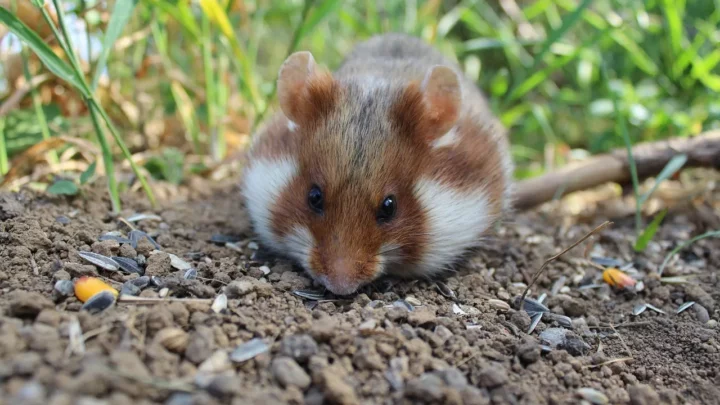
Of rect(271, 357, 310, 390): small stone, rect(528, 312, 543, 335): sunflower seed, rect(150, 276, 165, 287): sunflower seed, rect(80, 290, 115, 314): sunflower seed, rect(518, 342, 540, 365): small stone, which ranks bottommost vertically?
rect(528, 312, 543, 335): sunflower seed

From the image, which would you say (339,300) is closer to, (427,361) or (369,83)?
(427,361)

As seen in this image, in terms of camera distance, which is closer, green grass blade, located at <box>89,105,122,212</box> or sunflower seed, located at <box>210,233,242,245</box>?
green grass blade, located at <box>89,105,122,212</box>

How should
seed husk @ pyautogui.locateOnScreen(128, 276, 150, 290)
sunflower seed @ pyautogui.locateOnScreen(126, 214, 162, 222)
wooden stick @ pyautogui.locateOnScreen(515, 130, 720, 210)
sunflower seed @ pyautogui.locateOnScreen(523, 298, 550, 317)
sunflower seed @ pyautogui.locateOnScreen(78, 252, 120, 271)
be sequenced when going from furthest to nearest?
wooden stick @ pyautogui.locateOnScreen(515, 130, 720, 210) → sunflower seed @ pyautogui.locateOnScreen(126, 214, 162, 222) → sunflower seed @ pyautogui.locateOnScreen(523, 298, 550, 317) → sunflower seed @ pyautogui.locateOnScreen(78, 252, 120, 271) → seed husk @ pyautogui.locateOnScreen(128, 276, 150, 290)

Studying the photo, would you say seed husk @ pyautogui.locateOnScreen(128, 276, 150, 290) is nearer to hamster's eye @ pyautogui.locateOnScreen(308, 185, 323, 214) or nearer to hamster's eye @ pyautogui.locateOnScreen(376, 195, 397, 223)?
hamster's eye @ pyautogui.locateOnScreen(308, 185, 323, 214)

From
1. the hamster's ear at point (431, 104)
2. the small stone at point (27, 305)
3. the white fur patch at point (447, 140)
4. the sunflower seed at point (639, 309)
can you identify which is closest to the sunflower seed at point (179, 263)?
the small stone at point (27, 305)

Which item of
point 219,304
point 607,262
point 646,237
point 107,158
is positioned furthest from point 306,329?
point 646,237

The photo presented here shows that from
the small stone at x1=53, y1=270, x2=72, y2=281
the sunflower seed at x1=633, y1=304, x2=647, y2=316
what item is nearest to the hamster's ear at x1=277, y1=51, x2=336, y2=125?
the small stone at x1=53, y1=270, x2=72, y2=281

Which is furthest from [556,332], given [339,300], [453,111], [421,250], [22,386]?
[22,386]

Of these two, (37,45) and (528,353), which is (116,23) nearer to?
(37,45)
